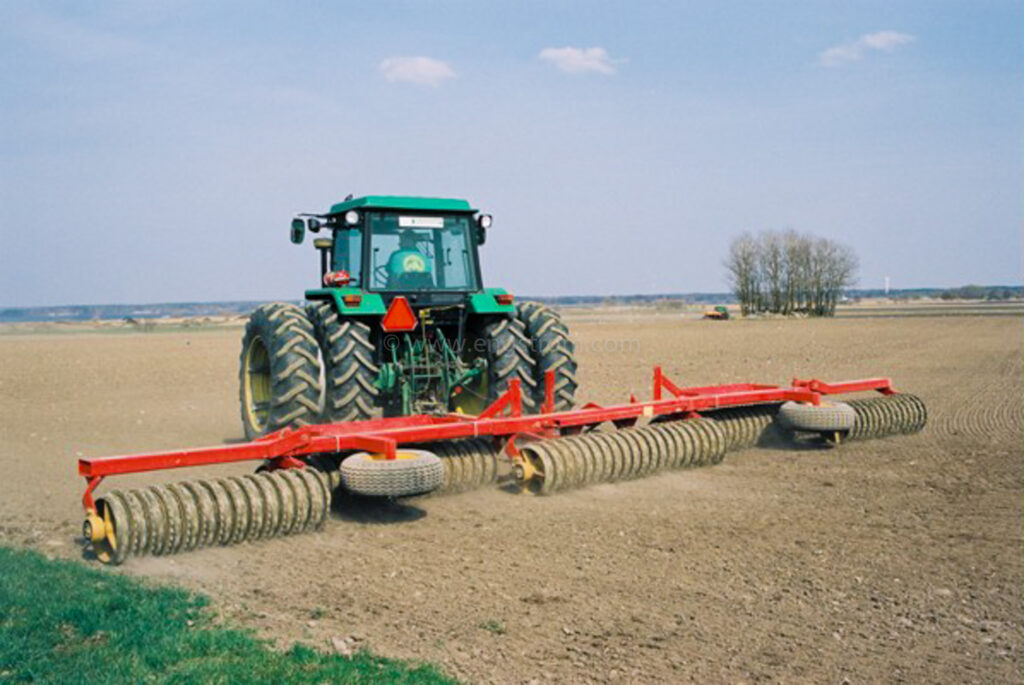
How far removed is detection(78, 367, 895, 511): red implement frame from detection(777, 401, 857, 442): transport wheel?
6.1 inches

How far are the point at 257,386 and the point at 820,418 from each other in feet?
18.1

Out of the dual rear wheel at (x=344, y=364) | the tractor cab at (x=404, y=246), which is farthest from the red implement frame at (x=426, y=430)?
the tractor cab at (x=404, y=246)

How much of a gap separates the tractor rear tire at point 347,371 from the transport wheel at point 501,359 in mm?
986

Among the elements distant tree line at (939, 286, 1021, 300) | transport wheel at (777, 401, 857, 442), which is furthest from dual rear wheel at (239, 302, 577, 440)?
distant tree line at (939, 286, 1021, 300)

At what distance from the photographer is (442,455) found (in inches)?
270

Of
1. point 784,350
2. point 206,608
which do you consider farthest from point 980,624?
point 784,350

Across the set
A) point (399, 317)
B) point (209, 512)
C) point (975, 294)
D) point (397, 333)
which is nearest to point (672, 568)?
point (209, 512)

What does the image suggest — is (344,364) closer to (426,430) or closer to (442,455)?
(442,455)

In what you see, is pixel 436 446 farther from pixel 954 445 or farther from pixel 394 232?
pixel 954 445

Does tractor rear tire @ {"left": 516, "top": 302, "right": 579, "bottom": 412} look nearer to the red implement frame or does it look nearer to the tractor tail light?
the red implement frame

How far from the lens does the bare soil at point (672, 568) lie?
153 inches

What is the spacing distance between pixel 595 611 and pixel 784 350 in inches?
762

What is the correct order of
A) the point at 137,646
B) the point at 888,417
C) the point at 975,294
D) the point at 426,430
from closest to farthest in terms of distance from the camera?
the point at 137,646
the point at 426,430
the point at 888,417
the point at 975,294

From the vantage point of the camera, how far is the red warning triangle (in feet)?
24.9
